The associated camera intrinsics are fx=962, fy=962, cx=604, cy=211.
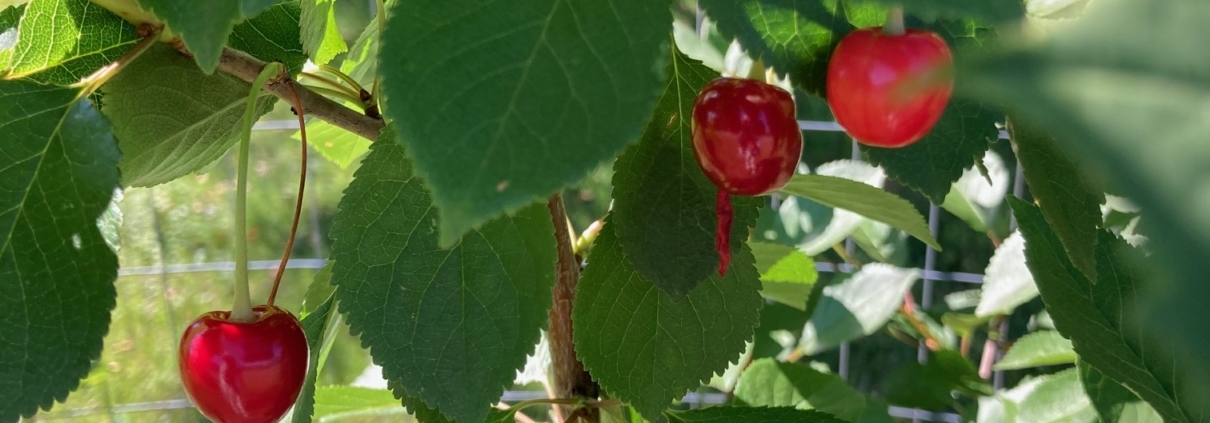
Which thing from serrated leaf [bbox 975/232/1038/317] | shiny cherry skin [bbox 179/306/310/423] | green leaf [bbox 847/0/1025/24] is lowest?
serrated leaf [bbox 975/232/1038/317]

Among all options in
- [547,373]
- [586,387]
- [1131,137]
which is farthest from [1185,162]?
[547,373]

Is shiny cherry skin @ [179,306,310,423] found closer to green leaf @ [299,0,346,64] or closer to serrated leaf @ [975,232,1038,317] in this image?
green leaf @ [299,0,346,64]

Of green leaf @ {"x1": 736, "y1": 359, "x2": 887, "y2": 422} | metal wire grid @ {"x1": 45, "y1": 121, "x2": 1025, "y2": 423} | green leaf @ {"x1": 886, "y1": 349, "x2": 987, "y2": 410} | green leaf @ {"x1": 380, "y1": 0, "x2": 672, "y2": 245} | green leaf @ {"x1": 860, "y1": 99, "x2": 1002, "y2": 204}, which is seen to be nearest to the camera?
green leaf @ {"x1": 380, "y1": 0, "x2": 672, "y2": 245}

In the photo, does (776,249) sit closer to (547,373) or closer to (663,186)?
(547,373)

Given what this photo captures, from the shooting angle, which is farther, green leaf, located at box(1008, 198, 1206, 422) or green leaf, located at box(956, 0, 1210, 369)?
green leaf, located at box(1008, 198, 1206, 422)

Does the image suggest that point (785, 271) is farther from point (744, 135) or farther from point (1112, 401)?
point (744, 135)

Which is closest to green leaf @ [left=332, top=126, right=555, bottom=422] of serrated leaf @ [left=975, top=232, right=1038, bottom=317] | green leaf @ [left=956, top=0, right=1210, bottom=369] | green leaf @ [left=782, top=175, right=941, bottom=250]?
green leaf @ [left=782, top=175, right=941, bottom=250]
